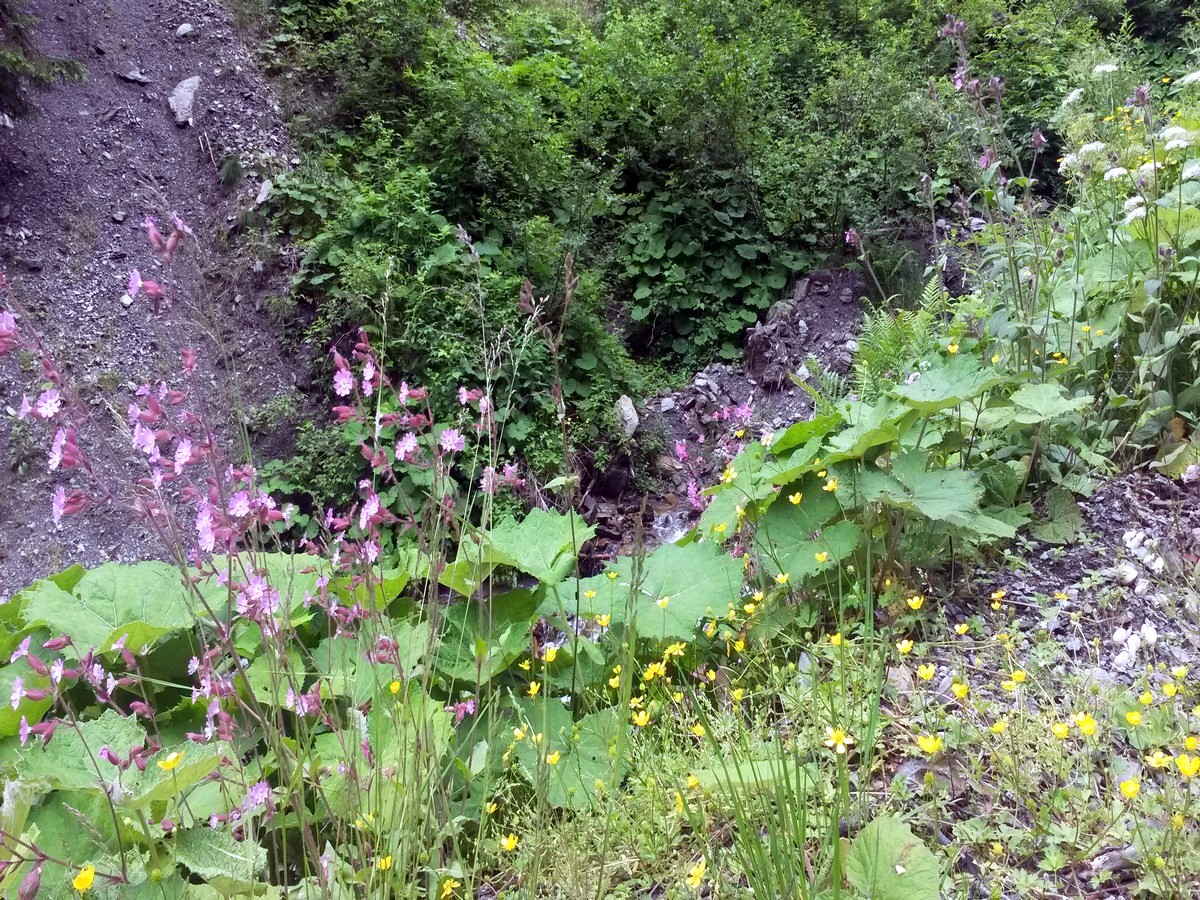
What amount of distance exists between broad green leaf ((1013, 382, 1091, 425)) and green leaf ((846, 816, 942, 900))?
127cm

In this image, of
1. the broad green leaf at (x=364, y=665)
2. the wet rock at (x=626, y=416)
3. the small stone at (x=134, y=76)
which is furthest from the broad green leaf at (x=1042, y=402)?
the small stone at (x=134, y=76)

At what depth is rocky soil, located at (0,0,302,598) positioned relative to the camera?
4.52 metres

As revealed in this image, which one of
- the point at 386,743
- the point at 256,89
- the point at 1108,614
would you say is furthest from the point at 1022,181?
the point at 256,89

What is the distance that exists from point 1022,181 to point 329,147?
15.5ft

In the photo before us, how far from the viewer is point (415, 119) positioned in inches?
217

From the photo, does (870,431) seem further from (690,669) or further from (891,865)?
(891,865)

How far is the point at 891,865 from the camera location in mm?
1228

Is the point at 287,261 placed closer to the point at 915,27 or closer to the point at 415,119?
the point at 415,119

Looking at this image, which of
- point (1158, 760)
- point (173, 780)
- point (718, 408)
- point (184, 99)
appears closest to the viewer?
point (173, 780)

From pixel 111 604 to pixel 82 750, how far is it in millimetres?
582

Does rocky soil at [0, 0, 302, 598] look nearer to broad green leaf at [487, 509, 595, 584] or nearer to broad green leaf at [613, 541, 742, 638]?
broad green leaf at [487, 509, 595, 584]

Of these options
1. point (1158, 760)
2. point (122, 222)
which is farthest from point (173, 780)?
point (122, 222)

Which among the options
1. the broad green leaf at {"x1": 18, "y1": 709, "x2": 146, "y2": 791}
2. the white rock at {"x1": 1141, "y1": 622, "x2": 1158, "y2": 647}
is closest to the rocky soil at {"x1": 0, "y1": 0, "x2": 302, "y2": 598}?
the broad green leaf at {"x1": 18, "y1": 709, "x2": 146, "y2": 791}

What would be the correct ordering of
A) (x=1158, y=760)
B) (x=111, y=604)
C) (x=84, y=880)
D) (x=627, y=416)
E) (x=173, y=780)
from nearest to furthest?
1. (x=84, y=880)
2. (x=173, y=780)
3. (x=1158, y=760)
4. (x=111, y=604)
5. (x=627, y=416)
